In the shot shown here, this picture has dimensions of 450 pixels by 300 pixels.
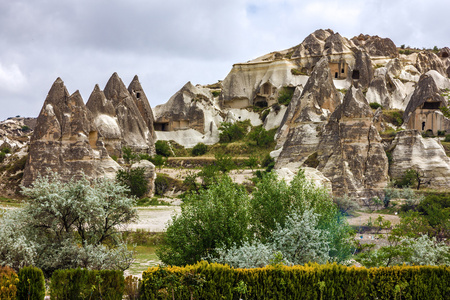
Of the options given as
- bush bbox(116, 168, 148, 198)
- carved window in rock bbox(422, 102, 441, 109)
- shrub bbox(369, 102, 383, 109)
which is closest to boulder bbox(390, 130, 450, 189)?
carved window in rock bbox(422, 102, 441, 109)

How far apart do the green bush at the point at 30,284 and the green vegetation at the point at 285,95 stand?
4916 centimetres

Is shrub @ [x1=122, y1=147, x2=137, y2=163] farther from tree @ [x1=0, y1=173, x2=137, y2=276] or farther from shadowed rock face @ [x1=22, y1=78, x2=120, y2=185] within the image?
tree @ [x1=0, y1=173, x2=137, y2=276]

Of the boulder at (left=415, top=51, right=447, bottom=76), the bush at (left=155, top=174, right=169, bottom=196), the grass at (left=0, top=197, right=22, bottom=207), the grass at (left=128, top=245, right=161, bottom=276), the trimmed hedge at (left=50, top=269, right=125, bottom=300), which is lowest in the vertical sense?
the grass at (left=128, top=245, right=161, bottom=276)

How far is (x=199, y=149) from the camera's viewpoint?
55.2 metres

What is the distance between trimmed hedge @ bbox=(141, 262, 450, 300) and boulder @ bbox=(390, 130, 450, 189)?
25498 mm

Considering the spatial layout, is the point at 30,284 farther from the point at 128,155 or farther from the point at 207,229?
the point at 128,155

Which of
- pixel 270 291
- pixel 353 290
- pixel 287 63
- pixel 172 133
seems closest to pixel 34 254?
pixel 270 291

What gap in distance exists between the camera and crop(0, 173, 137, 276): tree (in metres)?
14.1

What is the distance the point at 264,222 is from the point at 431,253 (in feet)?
16.7

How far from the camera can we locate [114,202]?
15.1 metres

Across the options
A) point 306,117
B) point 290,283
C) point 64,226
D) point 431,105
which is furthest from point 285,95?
point 290,283

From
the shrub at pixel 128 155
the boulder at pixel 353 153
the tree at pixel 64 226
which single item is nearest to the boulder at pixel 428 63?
the boulder at pixel 353 153

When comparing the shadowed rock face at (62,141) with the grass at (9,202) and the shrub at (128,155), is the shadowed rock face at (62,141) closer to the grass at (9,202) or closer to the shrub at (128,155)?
the grass at (9,202)

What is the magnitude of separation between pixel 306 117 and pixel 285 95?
18.8 metres
